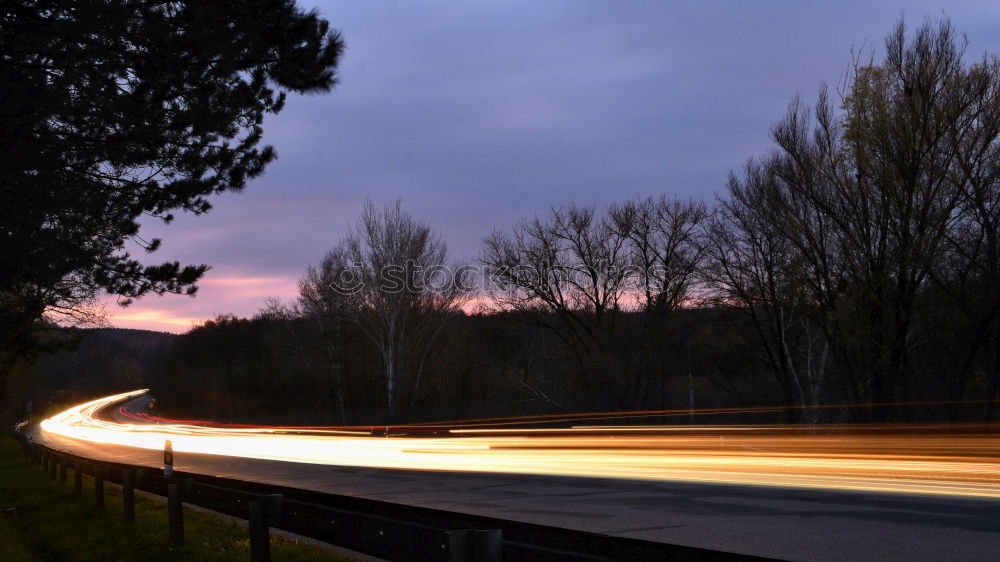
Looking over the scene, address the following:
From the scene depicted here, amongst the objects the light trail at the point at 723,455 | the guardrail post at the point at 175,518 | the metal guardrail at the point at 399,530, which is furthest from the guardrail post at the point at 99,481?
the light trail at the point at 723,455

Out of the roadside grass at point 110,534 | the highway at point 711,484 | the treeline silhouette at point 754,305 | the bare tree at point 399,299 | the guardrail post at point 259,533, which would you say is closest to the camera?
the guardrail post at point 259,533

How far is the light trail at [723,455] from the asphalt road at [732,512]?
111cm

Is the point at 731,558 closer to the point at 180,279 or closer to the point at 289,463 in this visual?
the point at 180,279

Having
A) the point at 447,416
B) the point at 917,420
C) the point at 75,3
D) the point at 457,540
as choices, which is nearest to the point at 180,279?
the point at 75,3

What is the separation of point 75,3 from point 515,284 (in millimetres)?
36525

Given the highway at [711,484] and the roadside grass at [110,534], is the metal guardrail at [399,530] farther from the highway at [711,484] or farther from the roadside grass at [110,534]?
the highway at [711,484]

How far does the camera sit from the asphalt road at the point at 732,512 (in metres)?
8.62

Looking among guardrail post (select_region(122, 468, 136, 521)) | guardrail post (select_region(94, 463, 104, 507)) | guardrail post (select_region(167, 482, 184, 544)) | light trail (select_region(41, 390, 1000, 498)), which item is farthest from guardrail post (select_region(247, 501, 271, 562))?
light trail (select_region(41, 390, 1000, 498))

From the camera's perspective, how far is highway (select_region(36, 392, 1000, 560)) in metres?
9.30

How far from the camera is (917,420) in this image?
27438mm

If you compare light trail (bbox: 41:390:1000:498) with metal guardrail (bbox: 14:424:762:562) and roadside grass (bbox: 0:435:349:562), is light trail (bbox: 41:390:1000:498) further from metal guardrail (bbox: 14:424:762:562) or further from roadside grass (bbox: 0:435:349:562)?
metal guardrail (bbox: 14:424:762:562)

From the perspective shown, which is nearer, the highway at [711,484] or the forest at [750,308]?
the highway at [711,484]

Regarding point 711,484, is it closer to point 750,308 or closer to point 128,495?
point 128,495

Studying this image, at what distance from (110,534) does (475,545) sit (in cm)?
902
